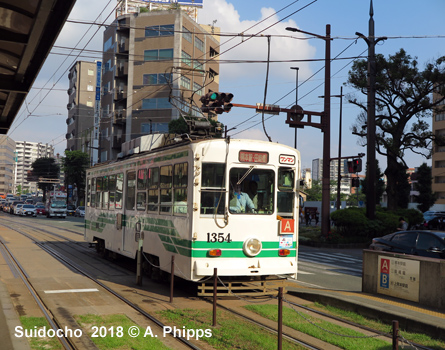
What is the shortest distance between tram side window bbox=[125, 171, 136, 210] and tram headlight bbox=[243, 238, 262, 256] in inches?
167

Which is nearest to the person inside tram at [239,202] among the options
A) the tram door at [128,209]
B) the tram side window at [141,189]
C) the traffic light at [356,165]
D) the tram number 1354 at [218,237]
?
the tram number 1354 at [218,237]

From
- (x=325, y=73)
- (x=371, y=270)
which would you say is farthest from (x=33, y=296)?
(x=325, y=73)

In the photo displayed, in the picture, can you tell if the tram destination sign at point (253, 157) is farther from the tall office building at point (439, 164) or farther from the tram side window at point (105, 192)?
the tall office building at point (439, 164)

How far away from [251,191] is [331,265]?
951 cm

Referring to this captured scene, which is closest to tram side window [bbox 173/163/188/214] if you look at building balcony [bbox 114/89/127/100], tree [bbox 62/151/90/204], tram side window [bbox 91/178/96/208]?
tram side window [bbox 91/178/96/208]

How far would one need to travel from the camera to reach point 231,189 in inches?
401

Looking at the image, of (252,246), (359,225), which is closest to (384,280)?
(252,246)

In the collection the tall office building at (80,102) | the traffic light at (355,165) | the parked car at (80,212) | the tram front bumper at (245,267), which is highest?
the tall office building at (80,102)

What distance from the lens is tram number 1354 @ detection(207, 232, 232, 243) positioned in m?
9.89

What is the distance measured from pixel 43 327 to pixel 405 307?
6643 millimetres

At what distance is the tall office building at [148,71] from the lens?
6138cm

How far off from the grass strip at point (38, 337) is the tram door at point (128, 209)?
5083 millimetres

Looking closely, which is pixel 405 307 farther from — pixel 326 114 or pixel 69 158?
pixel 69 158

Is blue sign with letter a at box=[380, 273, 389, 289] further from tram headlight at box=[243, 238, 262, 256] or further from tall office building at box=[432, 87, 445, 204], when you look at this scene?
tall office building at box=[432, 87, 445, 204]
